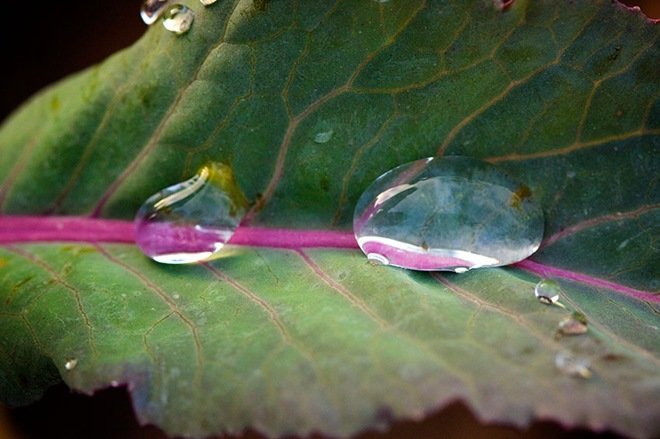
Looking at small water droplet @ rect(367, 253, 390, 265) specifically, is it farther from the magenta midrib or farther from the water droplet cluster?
the water droplet cluster

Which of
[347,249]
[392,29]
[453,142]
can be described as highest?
[392,29]

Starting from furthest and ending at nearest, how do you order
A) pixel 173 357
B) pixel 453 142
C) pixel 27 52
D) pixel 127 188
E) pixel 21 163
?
pixel 27 52, pixel 21 163, pixel 127 188, pixel 453 142, pixel 173 357

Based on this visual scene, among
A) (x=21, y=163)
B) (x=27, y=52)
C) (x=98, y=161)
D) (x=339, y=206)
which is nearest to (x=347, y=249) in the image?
(x=339, y=206)

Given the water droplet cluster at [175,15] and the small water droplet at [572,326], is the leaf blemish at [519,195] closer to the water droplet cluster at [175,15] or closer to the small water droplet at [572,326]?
the small water droplet at [572,326]

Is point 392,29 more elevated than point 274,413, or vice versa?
point 392,29

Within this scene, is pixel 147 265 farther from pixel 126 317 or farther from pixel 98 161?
pixel 98 161

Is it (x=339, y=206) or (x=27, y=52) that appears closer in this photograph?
(x=339, y=206)

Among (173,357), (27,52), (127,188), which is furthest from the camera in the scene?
(27,52)
